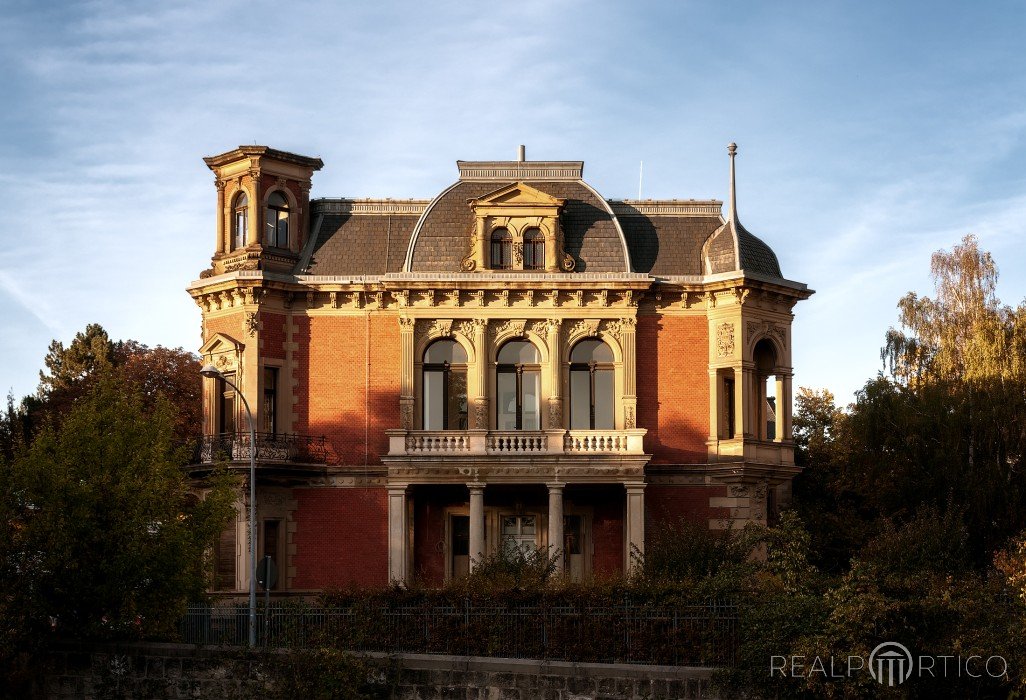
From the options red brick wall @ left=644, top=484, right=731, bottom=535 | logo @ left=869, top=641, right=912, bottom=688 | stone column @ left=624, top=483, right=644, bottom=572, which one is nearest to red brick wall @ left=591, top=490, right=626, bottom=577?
red brick wall @ left=644, top=484, right=731, bottom=535

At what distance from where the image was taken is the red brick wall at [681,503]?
139 ft

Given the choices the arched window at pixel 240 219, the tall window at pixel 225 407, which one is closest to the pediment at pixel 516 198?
the arched window at pixel 240 219

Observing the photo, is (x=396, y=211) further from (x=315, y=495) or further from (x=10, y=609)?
(x=10, y=609)

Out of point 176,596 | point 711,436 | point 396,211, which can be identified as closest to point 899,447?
point 711,436

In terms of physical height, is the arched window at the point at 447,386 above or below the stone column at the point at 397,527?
above

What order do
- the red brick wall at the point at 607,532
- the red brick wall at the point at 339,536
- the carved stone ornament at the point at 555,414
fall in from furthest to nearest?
the red brick wall at the point at 607,532 < the carved stone ornament at the point at 555,414 < the red brick wall at the point at 339,536

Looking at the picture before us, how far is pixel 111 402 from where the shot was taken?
3484cm

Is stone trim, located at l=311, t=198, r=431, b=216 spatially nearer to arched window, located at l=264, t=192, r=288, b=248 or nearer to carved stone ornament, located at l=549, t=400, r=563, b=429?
arched window, located at l=264, t=192, r=288, b=248

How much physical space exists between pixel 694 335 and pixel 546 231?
508 centimetres

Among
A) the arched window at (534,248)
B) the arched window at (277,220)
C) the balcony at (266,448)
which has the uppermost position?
the arched window at (277,220)

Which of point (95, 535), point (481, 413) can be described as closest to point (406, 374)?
point (481, 413)

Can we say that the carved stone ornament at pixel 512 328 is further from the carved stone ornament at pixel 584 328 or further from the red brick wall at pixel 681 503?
the red brick wall at pixel 681 503

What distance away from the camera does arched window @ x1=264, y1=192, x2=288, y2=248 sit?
44062 mm

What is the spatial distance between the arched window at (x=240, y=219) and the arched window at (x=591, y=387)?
10066mm
